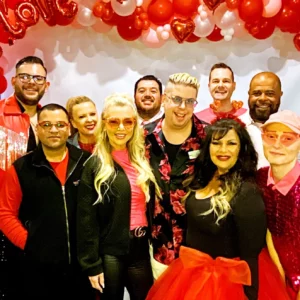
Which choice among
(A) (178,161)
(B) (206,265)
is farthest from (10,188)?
(B) (206,265)

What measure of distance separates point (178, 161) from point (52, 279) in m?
1.09

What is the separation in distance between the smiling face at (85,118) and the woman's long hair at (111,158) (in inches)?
23.9

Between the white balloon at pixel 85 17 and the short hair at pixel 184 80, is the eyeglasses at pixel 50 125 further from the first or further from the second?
the white balloon at pixel 85 17

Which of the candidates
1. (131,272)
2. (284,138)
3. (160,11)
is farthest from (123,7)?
(131,272)

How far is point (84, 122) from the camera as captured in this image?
341 centimetres

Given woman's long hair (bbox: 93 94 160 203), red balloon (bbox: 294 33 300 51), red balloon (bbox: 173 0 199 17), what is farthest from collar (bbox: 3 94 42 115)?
red balloon (bbox: 294 33 300 51)

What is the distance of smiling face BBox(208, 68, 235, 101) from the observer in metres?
3.77

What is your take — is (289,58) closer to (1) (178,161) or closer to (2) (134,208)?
(1) (178,161)

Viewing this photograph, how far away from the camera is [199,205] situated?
254 cm

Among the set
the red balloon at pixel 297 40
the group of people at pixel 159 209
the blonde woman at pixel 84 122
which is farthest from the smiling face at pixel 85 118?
the red balloon at pixel 297 40

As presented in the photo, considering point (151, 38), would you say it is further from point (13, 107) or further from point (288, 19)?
point (13, 107)

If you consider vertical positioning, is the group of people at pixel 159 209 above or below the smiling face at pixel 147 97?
below

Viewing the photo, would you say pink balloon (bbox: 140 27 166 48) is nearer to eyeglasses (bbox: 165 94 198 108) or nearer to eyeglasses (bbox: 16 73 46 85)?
eyeglasses (bbox: 16 73 46 85)

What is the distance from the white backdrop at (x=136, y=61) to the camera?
406cm
